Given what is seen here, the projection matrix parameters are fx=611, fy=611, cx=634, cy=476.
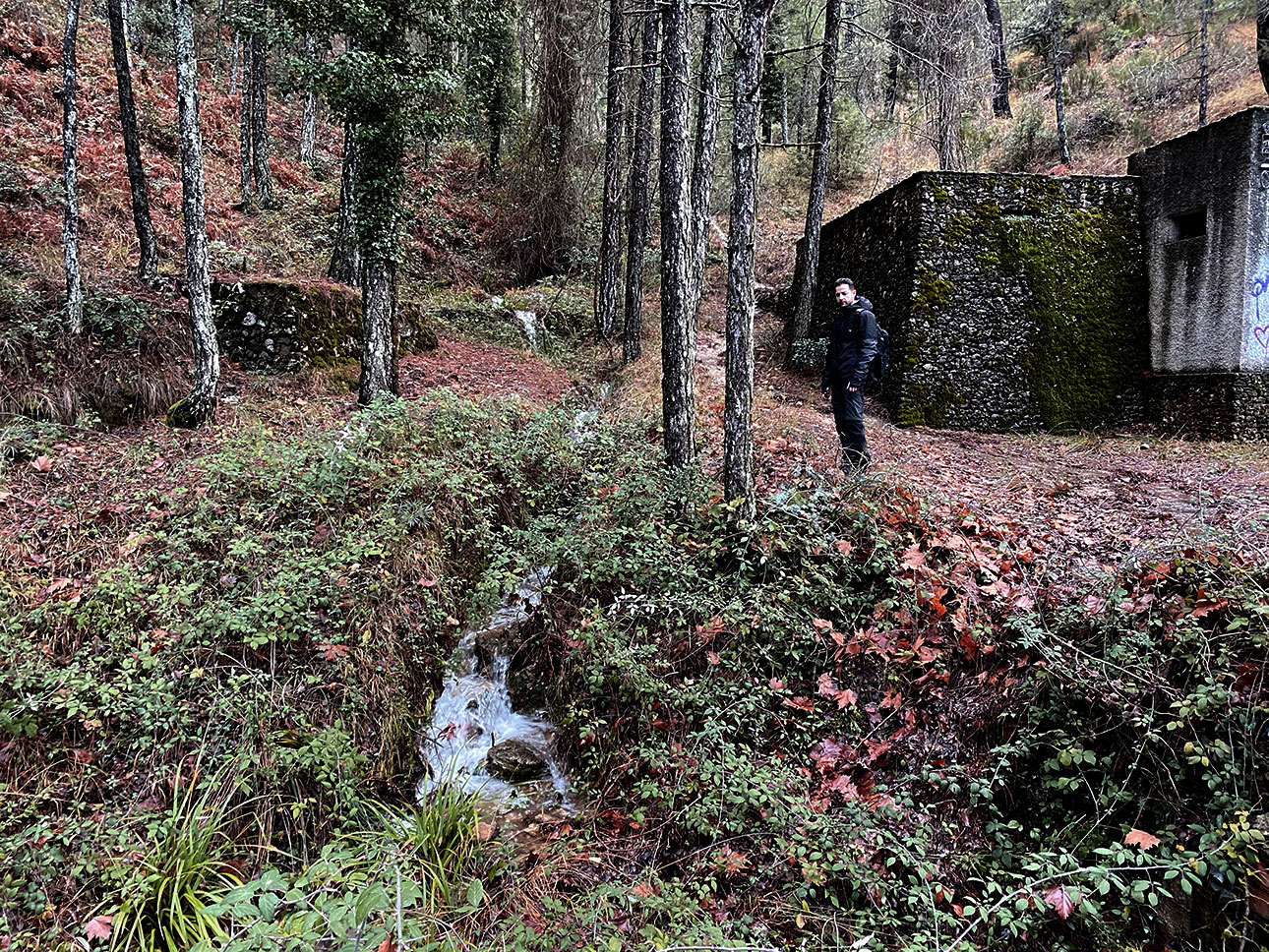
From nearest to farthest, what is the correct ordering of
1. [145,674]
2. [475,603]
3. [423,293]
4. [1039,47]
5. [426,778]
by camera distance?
[145,674] < [426,778] < [475,603] < [423,293] < [1039,47]

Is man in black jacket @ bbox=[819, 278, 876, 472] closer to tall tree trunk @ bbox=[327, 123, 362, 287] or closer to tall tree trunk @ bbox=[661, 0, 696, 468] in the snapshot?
tall tree trunk @ bbox=[661, 0, 696, 468]

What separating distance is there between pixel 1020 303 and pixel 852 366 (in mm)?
6056

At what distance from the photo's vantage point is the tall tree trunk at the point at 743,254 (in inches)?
189

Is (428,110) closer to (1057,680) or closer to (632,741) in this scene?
(632,741)

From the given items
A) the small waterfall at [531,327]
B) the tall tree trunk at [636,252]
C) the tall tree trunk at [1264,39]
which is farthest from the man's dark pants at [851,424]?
the small waterfall at [531,327]

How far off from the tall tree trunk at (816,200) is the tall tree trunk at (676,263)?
6110 millimetres

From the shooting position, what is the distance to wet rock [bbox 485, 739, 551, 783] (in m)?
4.68

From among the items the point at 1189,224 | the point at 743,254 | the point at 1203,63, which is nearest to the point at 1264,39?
the point at 1189,224

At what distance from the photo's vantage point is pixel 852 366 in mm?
6418

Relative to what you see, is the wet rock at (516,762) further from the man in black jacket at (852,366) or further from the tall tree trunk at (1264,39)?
the tall tree trunk at (1264,39)

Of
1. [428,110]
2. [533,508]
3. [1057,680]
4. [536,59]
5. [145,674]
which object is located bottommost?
[145,674]

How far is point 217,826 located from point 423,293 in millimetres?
15440

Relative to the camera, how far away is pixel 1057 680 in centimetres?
377

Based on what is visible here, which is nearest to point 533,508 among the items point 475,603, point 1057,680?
point 475,603
